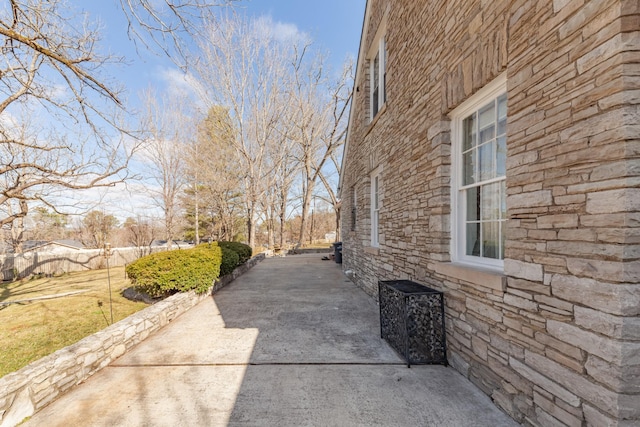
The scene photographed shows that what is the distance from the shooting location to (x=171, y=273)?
5395mm

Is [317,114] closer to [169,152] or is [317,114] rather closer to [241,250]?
[169,152]

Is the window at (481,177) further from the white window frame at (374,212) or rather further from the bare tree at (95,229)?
the bare tree at (95,229)

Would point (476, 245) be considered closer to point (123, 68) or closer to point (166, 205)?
point (123, 68)

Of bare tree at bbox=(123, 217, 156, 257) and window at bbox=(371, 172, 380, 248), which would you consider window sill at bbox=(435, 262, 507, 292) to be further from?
bare tree at bbox=(123, 217, 156, 257)

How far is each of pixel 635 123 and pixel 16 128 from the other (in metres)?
10.8

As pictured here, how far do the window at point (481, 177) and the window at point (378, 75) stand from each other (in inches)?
113

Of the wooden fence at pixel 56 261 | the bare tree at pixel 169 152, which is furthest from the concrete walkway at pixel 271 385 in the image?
the bare tree at pixel 169 152

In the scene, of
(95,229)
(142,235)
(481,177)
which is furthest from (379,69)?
(95,229)

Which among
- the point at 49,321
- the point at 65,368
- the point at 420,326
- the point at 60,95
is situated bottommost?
the point at 49,321

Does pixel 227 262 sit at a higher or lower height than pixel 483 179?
lower

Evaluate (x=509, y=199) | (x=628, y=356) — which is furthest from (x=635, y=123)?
(x=628, y=356)

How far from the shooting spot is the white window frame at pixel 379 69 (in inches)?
222

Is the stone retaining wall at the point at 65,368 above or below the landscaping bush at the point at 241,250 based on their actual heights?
below

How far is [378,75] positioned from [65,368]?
6.89m
